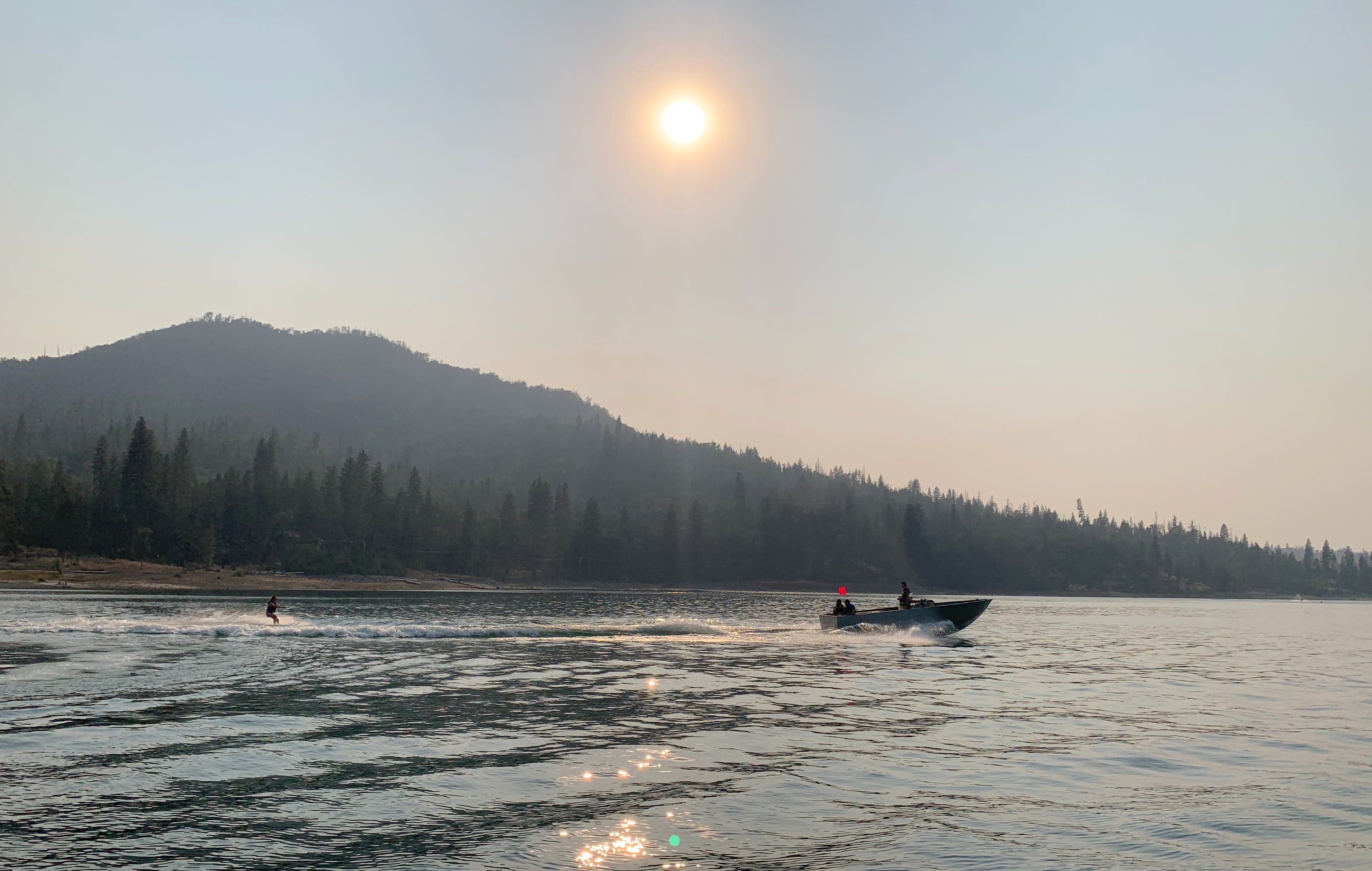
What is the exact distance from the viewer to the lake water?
50.6 feet

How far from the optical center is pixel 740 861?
47.8ft

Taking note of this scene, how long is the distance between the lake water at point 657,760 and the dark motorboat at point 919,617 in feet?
43.9

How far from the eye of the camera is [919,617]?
66.8 m

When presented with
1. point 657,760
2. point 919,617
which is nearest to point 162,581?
point 919,617

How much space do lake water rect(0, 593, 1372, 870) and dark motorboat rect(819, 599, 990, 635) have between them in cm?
1338

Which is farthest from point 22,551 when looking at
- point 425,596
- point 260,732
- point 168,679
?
point 260,732

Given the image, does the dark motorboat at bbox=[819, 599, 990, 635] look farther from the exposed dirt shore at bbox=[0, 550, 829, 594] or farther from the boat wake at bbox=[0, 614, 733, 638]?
the exposed dirt shore at bbox=[0, 550, 829, 594]

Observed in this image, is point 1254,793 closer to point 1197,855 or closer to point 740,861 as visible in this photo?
point 1197,855

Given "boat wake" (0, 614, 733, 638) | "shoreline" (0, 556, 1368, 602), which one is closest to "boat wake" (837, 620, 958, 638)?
"boat wake" (0, 614, 733, 638)

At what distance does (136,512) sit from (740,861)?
19577 cm

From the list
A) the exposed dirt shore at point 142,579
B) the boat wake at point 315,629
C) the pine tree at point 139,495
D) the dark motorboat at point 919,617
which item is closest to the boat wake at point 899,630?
the dark motorboat at point 919,617

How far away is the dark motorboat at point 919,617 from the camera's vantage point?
6588cm

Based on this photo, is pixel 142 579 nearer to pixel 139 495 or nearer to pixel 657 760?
pixel 139 495

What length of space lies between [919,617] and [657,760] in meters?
48.3
